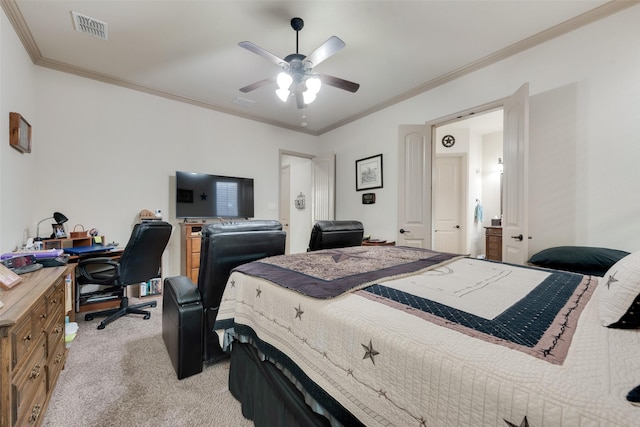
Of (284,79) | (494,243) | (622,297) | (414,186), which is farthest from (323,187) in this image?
(622,297)

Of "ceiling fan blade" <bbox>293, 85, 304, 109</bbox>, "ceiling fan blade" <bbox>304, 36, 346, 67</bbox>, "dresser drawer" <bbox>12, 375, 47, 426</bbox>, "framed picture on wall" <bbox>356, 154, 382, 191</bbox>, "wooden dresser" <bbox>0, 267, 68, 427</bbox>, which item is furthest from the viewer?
"framed picture on wall" <bbox>356, 154, 382, 191</bbox>

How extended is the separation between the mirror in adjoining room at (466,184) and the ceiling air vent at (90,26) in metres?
5.15

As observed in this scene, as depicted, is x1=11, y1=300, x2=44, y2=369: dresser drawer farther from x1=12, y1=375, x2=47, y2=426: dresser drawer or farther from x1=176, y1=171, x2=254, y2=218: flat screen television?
x1=176, y1=171, x2=254, y2=218: flat screen television

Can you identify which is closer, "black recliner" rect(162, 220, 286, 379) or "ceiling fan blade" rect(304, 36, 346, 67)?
"black recliner" rect(162, 220, 286, 379)

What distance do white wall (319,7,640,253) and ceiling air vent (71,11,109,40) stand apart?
13.5 feet

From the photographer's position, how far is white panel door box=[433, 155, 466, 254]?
5.16 m

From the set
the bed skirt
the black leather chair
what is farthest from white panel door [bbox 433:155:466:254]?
the bed skirt

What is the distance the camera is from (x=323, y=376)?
0.85m

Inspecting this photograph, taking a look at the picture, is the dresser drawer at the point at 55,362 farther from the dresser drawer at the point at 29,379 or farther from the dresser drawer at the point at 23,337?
the dresser drawer at the point at 23,337

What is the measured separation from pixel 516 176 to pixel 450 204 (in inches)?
108

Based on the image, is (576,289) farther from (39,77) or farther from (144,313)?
(39,77)

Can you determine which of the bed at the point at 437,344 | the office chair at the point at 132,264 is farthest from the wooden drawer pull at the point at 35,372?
the office chair at the point at 132,264

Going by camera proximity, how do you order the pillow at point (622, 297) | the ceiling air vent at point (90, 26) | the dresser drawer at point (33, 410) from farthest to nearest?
the ceiling air vent at point (90, 26) → the dresser drawer at point (33, 410) → the pillow at point (622, 297)

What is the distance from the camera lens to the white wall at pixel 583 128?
2.14 m
